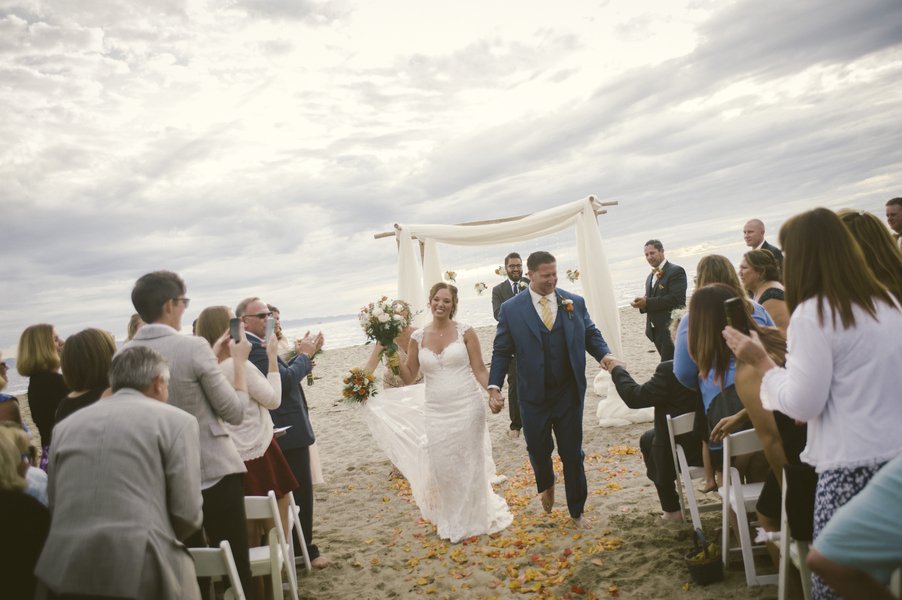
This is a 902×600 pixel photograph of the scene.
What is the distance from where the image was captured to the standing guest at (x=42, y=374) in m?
5.04

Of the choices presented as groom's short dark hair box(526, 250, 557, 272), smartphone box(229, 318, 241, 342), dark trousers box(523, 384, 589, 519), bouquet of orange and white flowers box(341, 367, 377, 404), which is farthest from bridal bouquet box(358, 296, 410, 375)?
smartphone box(229, 318, 241, 342)

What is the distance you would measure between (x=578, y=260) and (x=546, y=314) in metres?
3.91

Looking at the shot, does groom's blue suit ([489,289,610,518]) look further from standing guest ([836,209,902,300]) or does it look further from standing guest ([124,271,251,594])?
standing guest ([836,209,902,300])

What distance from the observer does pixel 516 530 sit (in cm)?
563

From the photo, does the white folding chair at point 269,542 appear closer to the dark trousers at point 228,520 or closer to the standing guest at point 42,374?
the dark trousers at point 228,520

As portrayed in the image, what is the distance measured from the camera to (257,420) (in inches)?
173

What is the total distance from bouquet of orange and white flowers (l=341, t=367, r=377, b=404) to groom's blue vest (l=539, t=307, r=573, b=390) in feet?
7.32

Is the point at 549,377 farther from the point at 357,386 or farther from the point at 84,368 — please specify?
the point at 84,368

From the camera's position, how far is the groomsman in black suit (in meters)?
8.96

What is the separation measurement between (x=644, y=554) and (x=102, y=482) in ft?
12.2

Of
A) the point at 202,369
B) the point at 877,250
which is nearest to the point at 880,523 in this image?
the point at 877,250

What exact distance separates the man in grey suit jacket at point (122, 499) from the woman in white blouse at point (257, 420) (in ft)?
4.91

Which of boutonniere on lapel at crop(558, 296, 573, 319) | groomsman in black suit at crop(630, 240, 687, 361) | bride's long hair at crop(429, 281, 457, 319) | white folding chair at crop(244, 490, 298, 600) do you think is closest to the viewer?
white folding chair at crop(244, 490, 298, 600)

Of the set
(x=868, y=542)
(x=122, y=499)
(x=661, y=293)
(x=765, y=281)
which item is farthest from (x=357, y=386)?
(x=868, y=542)
